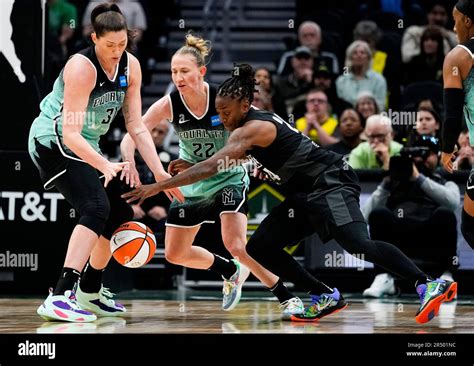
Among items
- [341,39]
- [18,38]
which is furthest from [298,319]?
[341,39]

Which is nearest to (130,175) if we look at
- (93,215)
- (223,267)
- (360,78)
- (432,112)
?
(93,215)

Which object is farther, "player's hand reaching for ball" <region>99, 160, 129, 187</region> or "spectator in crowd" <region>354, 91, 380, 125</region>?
"spectator in crowd" <region>354, 91, 380, 125</region>

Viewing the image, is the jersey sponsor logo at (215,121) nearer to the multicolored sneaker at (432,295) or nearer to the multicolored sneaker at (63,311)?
the multicolored sneaker at (63,311)

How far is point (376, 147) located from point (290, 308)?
9.90 ft

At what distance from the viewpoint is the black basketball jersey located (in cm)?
578

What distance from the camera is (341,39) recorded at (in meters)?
12.0

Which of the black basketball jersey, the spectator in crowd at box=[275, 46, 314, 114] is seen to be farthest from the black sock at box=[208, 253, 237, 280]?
the spectator in crowd at box=[275, 46, 314, 114]

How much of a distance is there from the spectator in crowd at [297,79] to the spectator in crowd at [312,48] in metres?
0.21

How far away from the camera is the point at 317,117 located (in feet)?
32.6

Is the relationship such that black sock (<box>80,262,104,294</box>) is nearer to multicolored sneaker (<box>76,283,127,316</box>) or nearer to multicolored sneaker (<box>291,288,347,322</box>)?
multicolored sneaker (<box>76,283,127,316</box>)

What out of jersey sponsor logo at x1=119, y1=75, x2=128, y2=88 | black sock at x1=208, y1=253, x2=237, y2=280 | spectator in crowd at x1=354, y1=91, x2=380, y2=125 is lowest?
black sock at x1=208, y1=253, x2=237, y2=280

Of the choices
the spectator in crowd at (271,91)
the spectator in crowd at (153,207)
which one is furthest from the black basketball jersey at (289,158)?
the spectator in crowd at (271,91)

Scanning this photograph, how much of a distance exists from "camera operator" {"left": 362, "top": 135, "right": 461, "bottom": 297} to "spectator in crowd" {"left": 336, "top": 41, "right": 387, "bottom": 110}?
6.88 feet
